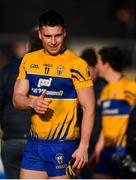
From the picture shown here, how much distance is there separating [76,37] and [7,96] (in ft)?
59.7

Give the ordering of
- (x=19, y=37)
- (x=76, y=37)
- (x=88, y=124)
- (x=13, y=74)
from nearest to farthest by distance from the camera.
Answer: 1. (x=88, y=124)
2. (x=13, y=74)
3. (x=19, y=37)
4. (x=76, y=37)

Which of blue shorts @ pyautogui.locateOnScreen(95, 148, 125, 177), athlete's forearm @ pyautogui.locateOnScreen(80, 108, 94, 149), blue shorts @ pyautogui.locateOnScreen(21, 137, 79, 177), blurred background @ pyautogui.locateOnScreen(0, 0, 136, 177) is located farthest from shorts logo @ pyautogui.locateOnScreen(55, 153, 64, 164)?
blurred background @ pyautogui.locateOnScreen(0, 0, 136, 177)

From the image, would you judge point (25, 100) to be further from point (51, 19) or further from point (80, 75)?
point (51, 19)

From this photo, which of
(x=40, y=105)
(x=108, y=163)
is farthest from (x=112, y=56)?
(x=40, y=105)

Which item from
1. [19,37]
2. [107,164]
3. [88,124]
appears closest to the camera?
[88,124]

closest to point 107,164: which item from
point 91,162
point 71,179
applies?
point 91,162

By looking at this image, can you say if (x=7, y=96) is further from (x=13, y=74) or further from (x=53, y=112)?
(x=53, y=112)

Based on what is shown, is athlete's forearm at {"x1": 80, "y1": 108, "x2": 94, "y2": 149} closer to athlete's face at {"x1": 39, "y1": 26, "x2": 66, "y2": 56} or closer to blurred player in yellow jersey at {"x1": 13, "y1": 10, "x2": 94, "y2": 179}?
blurred player in yellow jersey at {"x1": 13, "y1": 10, "x2": 94, "y2": 179}

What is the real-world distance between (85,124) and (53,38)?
0.79m

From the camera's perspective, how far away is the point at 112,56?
10.3 meters

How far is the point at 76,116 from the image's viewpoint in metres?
7.26

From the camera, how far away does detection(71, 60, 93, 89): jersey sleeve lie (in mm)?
7137

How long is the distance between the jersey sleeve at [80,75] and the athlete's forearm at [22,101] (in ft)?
1.46

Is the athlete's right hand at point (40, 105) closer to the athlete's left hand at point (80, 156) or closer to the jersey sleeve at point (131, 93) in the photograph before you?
Result: the athlete's left hand at point (80, 156)
